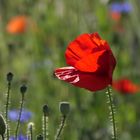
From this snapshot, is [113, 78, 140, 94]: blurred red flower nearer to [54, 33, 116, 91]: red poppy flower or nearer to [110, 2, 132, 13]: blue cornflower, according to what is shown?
[110, 2, 132, 13]: blue cornflower

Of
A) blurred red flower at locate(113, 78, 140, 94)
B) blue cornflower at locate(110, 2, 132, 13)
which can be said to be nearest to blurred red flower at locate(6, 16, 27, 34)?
blue cornflower at locate(110, 2, 132, 13)

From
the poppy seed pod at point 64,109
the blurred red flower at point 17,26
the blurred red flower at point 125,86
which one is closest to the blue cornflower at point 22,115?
the poppy seed pod at point 64,109

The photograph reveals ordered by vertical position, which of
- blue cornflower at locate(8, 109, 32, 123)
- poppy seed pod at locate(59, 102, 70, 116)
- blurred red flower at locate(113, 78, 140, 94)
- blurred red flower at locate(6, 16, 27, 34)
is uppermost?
blurred red flower at locate(6, 16, 27, 34)

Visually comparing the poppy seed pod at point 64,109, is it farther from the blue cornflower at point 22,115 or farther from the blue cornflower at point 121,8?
the blue cornflower at point 121,8

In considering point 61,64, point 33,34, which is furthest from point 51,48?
point 61,64

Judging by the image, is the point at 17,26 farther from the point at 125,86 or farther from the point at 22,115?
the point at 22,115

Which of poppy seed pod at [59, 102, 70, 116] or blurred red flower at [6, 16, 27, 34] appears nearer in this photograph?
poppy seed pod at [59, 102, 70, 116]

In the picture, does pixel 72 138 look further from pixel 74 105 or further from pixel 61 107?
pixel 61 107
